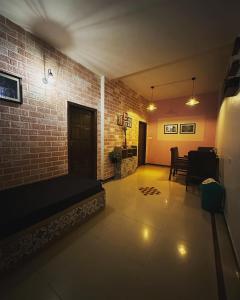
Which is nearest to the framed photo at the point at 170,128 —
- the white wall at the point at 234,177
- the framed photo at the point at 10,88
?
the white wall at the point at 234,177

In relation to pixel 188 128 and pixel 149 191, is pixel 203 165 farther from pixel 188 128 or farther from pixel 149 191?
pixel 188 128

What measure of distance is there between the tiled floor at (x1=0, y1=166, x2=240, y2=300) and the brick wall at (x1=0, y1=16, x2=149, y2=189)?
1.32m

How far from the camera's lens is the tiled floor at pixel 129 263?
1137 millimetres

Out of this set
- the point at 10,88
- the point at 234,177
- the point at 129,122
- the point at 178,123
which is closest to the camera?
the point at 234,177

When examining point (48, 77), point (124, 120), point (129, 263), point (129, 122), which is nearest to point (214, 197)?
point (129, 263)

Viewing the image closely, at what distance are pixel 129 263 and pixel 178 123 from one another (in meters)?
5.57

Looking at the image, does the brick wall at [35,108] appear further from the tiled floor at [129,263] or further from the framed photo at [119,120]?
the tiled floor at [129,263]

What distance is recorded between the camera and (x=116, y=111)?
4215 millimetres

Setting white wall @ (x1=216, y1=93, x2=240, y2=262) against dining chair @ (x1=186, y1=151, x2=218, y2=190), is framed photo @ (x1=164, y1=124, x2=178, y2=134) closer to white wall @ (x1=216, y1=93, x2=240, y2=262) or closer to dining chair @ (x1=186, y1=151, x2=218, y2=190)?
dining chair @ (x1=186, y1=151, x2=218, y2=190)

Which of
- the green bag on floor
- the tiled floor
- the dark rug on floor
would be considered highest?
the green bag on floor

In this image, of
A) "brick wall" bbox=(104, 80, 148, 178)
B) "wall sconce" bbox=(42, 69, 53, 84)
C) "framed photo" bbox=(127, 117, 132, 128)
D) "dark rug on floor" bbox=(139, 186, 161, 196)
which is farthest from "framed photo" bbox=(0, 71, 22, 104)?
"framed photo" bbox=(127, 117, 132, 128)

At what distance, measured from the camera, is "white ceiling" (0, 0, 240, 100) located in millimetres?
1740

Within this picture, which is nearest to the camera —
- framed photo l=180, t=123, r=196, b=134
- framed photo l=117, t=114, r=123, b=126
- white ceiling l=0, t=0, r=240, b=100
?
white ceiling l=0, t=0, r=240, b=100

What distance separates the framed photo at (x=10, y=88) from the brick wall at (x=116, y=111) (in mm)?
2060
